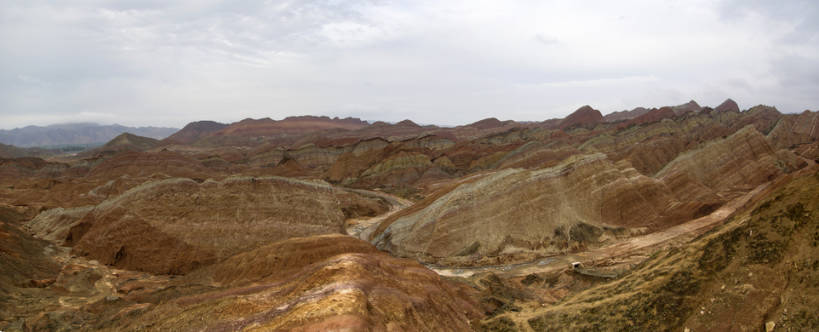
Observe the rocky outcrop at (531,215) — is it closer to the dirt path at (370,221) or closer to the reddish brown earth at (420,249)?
the reddish brown earth at (420,249)

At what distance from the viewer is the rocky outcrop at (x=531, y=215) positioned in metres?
39.3

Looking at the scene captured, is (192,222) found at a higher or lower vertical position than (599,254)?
higher

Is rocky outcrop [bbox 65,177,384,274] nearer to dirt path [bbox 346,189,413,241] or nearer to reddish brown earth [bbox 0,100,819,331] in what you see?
reddish brown earth [bbox 0,100,819,331]

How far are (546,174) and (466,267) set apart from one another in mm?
14603

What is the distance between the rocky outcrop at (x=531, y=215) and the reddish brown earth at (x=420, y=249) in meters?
0.16

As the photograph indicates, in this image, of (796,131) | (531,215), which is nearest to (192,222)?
(531,215)

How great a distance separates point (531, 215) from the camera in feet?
134

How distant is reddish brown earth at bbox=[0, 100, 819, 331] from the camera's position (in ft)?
56.3

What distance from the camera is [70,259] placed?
3697cm

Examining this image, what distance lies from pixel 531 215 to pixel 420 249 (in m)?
11.8

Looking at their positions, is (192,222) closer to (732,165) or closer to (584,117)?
(732,165)

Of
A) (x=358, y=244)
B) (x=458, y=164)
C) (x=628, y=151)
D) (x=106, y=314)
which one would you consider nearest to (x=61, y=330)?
(x=106, y=314)

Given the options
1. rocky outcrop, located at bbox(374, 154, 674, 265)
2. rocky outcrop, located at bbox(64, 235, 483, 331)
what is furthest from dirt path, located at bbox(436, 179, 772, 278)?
rocky outcrop, located at bbox(64, 235, 483, 331)

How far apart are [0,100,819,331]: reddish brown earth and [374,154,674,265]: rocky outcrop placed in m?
0.16
